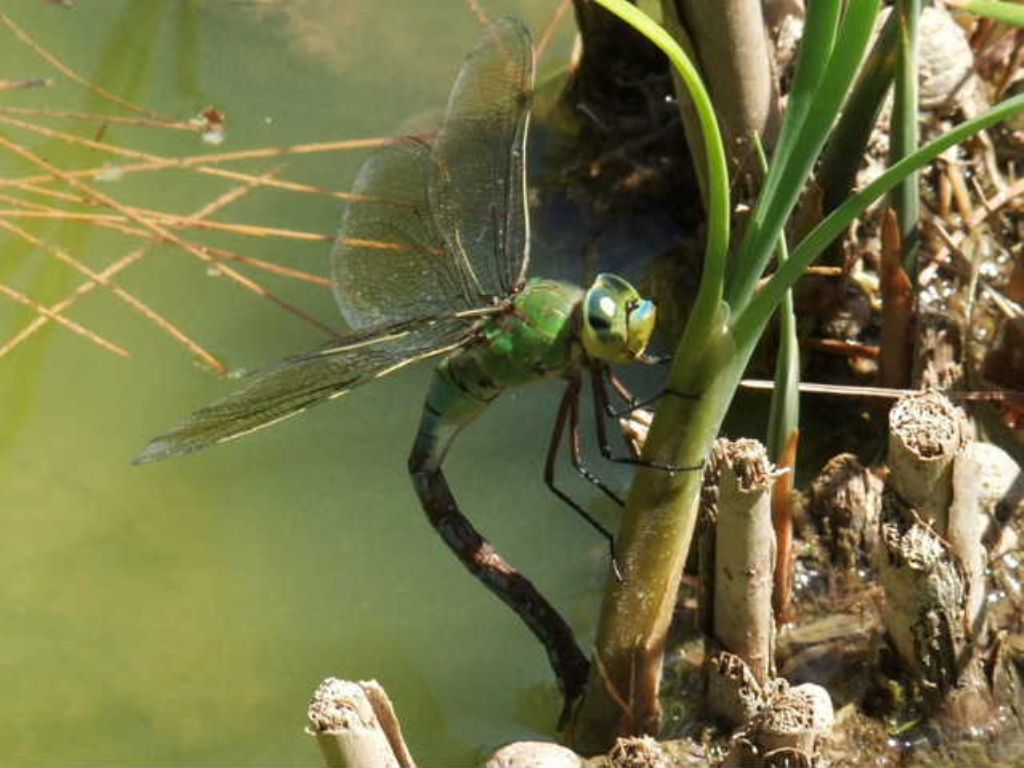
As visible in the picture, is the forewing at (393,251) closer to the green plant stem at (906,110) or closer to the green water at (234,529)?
the green water at (234,529)

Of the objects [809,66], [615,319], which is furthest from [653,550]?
[809,66]

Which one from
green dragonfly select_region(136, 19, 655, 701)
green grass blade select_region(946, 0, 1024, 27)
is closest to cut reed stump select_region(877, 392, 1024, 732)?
green dragonfly select_region(136, 19, 655, 701)

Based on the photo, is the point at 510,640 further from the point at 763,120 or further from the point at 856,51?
the point at 856,51

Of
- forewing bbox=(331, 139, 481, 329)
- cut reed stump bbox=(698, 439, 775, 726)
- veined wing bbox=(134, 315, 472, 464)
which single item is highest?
forewing bbox=(331, 139, 481, 329)

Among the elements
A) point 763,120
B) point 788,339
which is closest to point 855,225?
point 763,120

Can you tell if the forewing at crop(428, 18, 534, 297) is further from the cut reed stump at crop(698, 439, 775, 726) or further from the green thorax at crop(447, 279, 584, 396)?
the cut reed stump at crop(698, 439, 775, 726)

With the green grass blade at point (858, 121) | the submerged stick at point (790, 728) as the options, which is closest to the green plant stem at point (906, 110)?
the green grass blade at point (858, 121)
